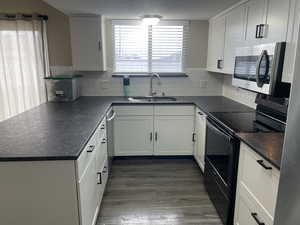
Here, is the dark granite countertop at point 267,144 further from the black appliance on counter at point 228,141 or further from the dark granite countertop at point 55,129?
the dark granite countertop at point 55,129

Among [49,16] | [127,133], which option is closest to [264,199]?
[127,133]

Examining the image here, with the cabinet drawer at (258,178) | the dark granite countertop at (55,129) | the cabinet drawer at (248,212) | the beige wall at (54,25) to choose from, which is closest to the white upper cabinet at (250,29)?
the cabinet drawer at (258,178)

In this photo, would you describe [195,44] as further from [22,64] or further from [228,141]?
[22,64]

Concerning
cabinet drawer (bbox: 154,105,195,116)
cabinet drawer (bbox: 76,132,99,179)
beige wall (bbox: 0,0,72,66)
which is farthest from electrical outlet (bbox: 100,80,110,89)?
cabinet drawer (bbox: 76,132,99,179)

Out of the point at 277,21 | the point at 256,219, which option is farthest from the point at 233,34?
the point at 256,219

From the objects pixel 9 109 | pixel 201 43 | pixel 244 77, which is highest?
pixel 201 43

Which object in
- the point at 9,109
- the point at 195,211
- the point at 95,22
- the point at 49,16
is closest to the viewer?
the point at 195,211

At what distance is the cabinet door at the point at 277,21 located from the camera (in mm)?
1582

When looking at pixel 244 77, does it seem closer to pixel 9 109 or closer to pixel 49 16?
pixel 49 16

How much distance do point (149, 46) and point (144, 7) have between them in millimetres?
943

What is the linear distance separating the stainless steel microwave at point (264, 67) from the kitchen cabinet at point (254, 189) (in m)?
0.48

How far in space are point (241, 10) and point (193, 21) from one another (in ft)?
4.00

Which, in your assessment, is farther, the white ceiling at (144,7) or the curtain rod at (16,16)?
the curtain rod at (16,16)

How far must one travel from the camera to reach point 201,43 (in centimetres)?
356
